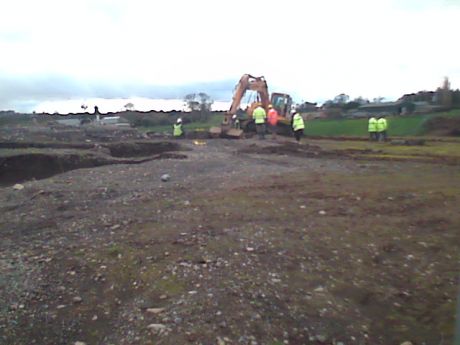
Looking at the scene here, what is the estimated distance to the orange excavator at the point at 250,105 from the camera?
26.4 meters

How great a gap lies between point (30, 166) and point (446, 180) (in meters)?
11.1

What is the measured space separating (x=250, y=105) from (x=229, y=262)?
2360 cm

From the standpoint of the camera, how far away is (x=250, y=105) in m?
28.0

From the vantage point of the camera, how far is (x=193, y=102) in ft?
202

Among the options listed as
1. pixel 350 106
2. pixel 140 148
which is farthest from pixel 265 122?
pixel 350 106

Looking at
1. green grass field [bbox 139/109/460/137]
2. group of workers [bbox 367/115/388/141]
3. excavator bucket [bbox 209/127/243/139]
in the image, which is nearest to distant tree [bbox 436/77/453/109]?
green grass field [bbox 139/109/460/137]

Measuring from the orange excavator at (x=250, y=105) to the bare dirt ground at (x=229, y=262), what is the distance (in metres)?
17.0

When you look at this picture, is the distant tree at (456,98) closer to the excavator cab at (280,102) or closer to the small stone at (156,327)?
the excavator cab at (280,102)

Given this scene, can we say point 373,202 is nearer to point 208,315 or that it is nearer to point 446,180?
point 446,180

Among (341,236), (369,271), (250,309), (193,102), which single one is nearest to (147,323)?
(250,309)

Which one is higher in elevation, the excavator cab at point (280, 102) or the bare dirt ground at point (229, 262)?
the excavator cab at point (280, 102)

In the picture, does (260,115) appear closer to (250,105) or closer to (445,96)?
(250,105)

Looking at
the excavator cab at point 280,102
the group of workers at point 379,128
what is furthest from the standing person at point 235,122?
the group of workers at point 379,128

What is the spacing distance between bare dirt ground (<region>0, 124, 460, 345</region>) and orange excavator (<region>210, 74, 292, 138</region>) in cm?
1696
